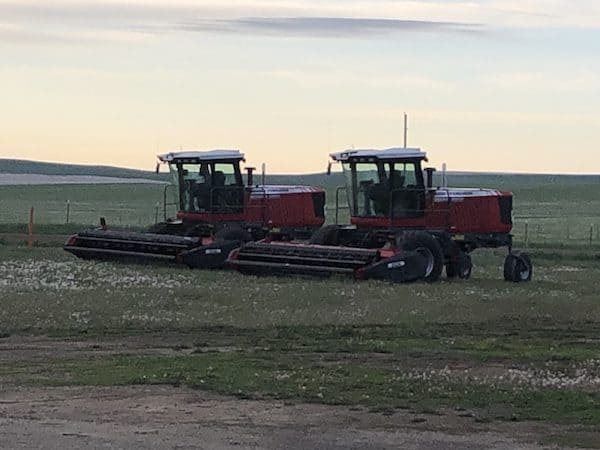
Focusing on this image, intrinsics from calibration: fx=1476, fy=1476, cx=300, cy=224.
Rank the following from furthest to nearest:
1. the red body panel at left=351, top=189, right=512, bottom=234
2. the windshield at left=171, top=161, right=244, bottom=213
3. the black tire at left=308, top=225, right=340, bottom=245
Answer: the windshield at left=171, top=161, right=244, bottom=213, the black tire at left=308, top=225, right=340, bottom=245, the red body panel at left=351, top=189, right=512, bottom=234

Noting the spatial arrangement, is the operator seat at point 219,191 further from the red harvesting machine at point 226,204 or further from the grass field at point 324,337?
the grass field at point 324,337

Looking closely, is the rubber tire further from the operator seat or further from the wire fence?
the wire fence

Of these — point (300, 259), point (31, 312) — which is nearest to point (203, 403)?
point (31, 312)

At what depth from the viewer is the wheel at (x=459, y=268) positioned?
30.1 meters

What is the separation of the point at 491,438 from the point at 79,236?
22289 mm

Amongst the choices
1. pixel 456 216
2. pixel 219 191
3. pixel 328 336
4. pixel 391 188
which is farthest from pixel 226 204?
pixel 328 336

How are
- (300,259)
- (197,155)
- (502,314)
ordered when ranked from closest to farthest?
(502,314) → (300,259) → (197,155)

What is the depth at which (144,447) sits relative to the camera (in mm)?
10922

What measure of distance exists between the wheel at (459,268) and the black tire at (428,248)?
90 centimetres

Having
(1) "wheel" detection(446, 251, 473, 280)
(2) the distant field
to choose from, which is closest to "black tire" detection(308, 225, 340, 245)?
(1) "wheel" detection(446, 251, 473, 280)

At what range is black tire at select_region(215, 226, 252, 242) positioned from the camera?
32188mm

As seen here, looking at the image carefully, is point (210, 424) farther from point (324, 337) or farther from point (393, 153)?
point (393, 153)

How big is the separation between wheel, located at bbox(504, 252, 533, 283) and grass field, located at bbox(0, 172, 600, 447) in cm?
41

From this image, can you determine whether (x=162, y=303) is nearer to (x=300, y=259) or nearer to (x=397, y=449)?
(x=300, y=259)
